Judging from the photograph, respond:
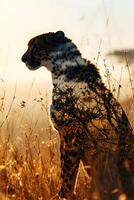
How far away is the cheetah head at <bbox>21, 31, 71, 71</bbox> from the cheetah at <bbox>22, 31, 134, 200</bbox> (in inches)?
4.8

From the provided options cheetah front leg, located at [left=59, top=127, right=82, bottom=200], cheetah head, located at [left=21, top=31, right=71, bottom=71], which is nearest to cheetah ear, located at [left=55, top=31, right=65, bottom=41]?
cheetah head, located at [left=21, top=31, right=71, bottom=71]

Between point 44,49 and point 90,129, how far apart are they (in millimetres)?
1254

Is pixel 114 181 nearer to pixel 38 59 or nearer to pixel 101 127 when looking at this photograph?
pixel 101 127

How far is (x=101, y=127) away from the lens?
164 inches

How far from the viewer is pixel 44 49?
523cm

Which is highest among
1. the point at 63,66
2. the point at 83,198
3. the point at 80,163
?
the point at 63,66

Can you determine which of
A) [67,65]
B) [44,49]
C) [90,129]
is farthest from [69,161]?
[44,49]

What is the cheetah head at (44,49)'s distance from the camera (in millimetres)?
5090

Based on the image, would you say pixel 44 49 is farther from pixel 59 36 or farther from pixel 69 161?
pixel 69 161

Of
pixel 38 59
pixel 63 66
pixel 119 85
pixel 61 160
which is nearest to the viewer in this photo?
pixel 119 85

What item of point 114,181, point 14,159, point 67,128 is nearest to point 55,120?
point 67,128

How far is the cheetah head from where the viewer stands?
5090mm

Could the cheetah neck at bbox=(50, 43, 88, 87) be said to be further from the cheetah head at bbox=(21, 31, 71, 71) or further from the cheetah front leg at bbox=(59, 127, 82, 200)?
the cheetah front leg at bbox=(59, 127, 82, 200)

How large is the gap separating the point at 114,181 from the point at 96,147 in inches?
11.7
